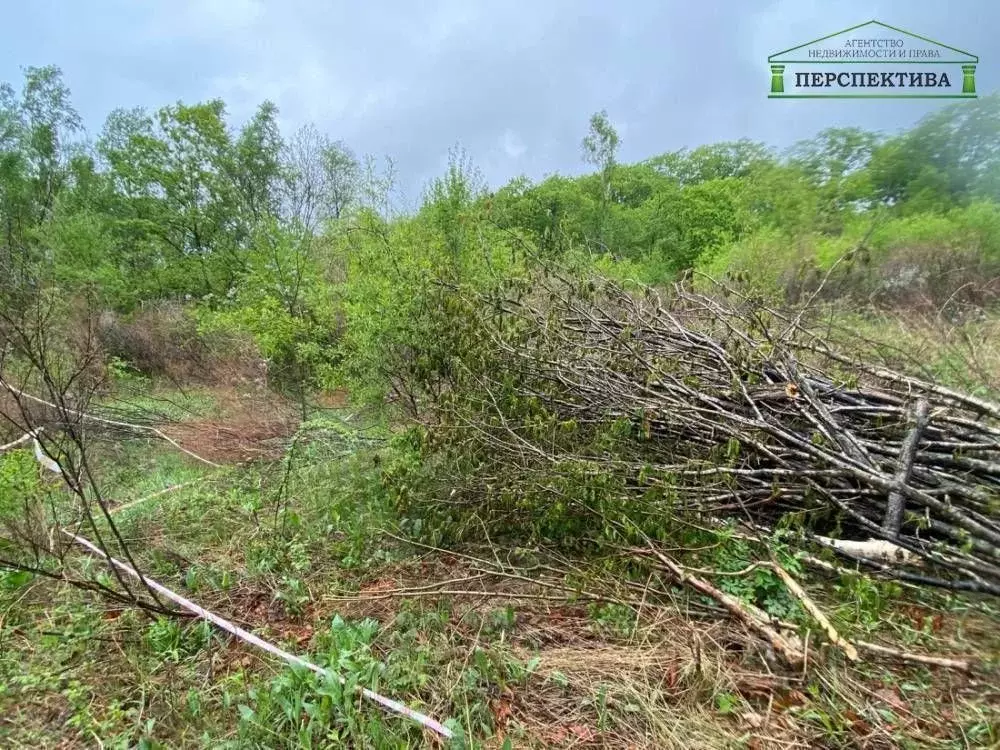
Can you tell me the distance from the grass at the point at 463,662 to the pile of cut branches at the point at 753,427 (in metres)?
0.32

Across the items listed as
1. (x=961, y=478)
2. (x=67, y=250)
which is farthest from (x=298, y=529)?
(x=67, y=250)

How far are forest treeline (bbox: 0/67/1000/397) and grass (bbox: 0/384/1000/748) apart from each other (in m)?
2.19

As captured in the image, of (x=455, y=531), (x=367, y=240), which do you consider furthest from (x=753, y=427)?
(x=367, y=240)

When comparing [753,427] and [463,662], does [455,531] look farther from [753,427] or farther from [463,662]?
[753,427]

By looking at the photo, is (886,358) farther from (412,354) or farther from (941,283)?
(941,283)

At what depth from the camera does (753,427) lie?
2.89m

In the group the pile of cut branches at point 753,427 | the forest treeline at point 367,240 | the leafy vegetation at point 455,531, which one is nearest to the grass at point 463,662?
the leafy vegetation at point 455,531

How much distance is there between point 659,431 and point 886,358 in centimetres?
218

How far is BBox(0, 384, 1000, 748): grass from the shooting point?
5.82 ft

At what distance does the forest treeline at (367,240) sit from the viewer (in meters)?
5.10

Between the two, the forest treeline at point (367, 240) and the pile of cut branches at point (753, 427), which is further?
the forest treeline at point (367, 240)

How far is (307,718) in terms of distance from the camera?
1899mm

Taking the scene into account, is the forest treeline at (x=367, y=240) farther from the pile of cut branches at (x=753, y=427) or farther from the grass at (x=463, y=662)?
the grass at (x=463, y=662)

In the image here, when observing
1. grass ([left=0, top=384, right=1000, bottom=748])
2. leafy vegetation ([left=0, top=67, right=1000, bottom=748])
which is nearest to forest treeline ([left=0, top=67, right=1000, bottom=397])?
leafy vegetation ([left=0, top=67, right=1000, bottom=748])
